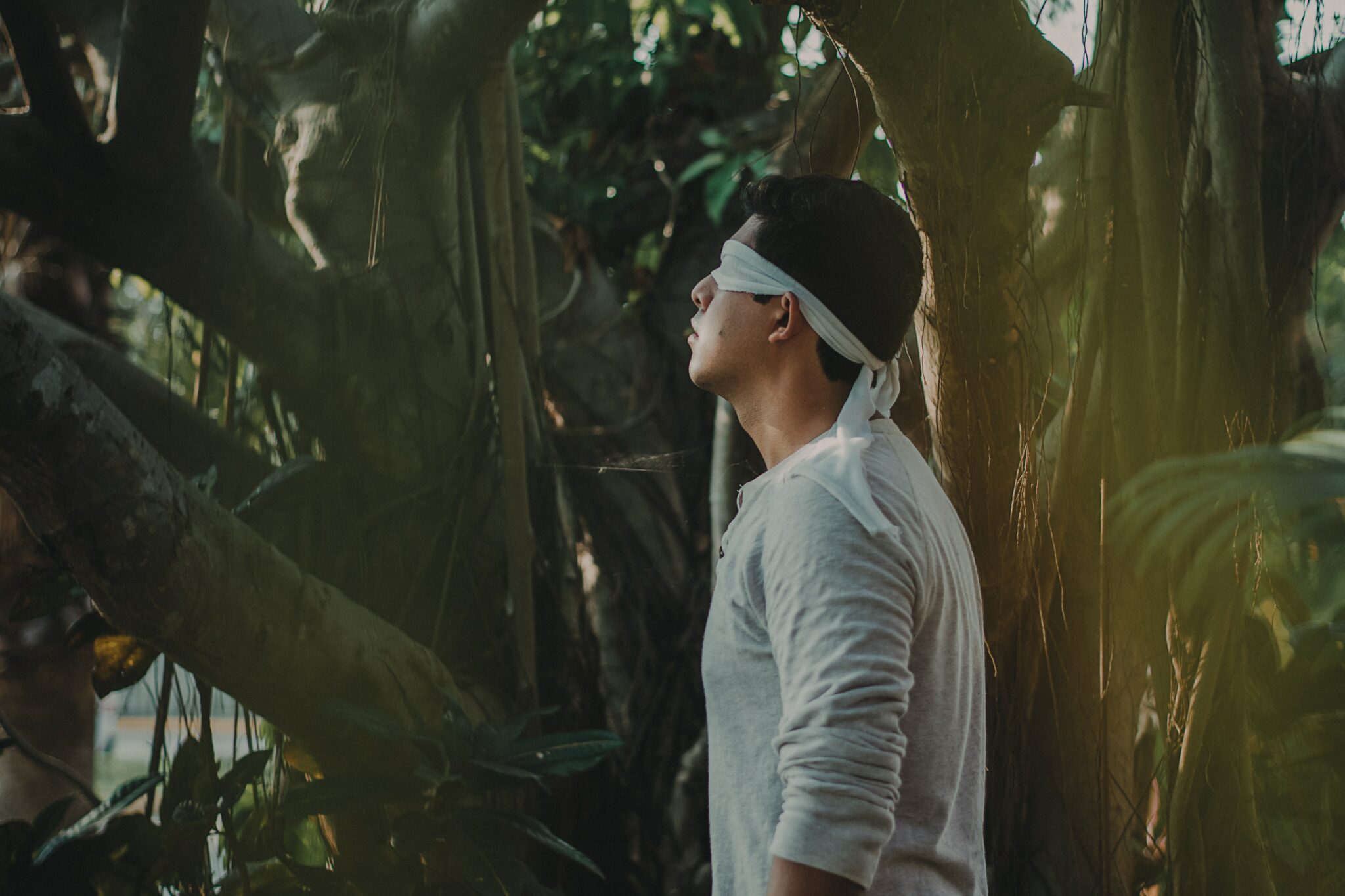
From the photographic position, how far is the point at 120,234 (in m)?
1.90

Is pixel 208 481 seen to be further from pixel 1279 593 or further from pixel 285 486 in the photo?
pixel 1279 593

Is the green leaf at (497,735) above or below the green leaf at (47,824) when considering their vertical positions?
above

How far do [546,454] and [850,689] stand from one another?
1579 mm

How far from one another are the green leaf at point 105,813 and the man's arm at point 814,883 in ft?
4.02

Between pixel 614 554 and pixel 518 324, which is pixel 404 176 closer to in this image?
pixel 518 324

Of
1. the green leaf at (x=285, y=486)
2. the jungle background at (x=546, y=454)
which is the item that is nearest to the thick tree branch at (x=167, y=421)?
the jungle background at (x=546, y=454)

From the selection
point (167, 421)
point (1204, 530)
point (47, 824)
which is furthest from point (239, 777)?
point (1204, 530)

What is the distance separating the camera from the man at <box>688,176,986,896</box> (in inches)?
33.0

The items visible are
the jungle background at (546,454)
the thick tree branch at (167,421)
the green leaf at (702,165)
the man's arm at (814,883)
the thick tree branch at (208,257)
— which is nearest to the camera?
the man's arm at (814,883)

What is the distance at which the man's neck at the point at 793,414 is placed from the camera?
1120 mm

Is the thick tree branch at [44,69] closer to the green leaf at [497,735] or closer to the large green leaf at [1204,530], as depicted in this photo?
the green leaf at [497,735]

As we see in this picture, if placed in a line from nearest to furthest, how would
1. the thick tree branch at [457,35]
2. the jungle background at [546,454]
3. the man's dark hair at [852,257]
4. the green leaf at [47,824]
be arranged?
1. the man's dark hair at [852,257]
2. the jungle background at [546,454]
3. the green leaf at [47,824]
4. the thick tree branch at [457,35]

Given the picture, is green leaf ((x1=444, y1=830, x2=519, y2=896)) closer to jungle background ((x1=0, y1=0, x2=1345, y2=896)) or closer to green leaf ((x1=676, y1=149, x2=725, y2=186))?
jungle background ((x1=0, y1=0, x2=1345, y2=896))

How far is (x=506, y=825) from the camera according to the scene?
5.60ft
